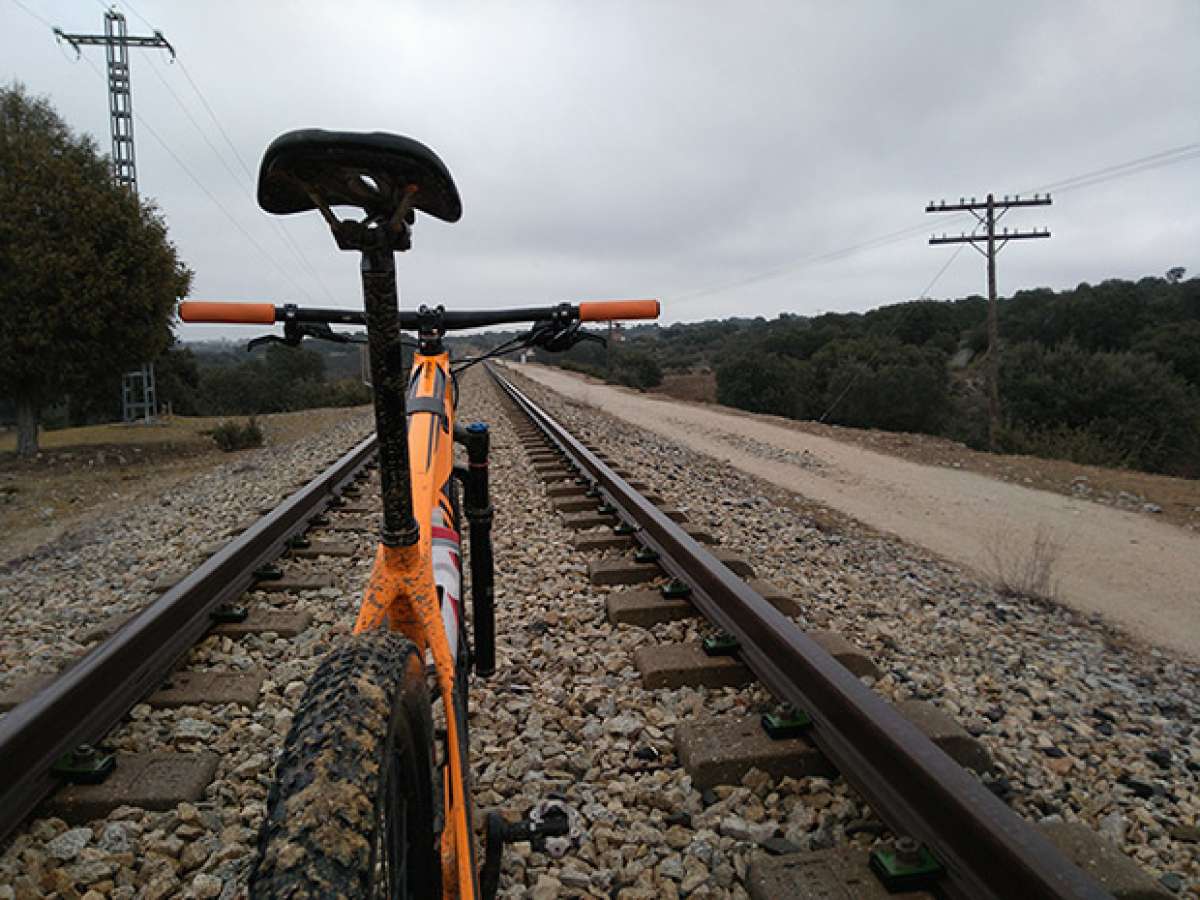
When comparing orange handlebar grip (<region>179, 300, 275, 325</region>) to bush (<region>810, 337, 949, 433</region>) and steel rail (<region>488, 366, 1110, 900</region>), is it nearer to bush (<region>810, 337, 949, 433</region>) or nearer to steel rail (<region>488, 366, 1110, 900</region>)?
steel rail (<region>488, 366, 1110, 900</region>)

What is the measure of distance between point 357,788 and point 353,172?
39.6 inches

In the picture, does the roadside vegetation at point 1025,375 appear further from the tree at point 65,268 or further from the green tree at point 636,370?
the tree at point 65,268

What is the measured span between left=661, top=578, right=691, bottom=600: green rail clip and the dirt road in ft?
11.5

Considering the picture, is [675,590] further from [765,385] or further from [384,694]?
[765,385]

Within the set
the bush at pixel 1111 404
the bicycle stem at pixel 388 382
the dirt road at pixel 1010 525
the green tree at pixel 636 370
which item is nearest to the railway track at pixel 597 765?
the bicycle stem at pixel 388 382

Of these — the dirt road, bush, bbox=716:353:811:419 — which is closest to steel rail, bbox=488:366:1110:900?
the dirt road

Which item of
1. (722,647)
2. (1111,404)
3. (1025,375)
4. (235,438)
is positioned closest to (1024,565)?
(722,647)

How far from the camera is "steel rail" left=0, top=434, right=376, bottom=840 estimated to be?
2.01m

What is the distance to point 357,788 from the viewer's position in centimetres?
97

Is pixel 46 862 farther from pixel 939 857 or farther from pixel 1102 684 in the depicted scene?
pixel 1102 684

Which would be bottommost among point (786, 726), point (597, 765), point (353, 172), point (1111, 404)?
point (597, 765)

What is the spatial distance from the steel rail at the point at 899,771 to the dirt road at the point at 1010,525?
11.9ft

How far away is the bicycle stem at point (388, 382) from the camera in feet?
4.35

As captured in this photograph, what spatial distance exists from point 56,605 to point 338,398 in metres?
29.5
